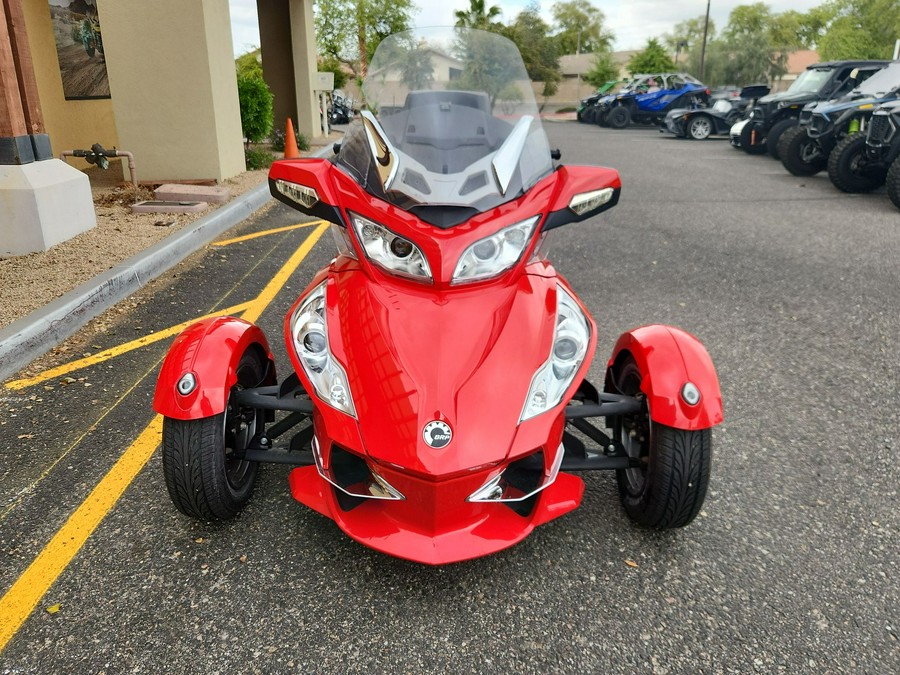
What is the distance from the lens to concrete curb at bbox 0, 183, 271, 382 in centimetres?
412

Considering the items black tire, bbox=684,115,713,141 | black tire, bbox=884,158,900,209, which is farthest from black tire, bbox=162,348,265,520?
black tire, bbox=684,115,713,141

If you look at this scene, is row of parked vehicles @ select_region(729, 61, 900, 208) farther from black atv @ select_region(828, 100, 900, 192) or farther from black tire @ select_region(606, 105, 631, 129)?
black tire @ select_region(606, 105, 631, 129)

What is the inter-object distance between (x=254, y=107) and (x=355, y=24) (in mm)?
42851

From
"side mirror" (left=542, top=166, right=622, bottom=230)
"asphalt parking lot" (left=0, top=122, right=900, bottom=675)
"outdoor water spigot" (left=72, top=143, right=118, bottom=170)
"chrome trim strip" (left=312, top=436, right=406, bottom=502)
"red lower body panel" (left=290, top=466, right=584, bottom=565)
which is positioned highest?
"side mirror" (left=542, top=166, right=622, bottom=230)

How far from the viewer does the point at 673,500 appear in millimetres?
2445

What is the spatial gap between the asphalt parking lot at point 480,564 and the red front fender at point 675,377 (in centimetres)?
55

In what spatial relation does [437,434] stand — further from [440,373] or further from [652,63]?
[652,63]

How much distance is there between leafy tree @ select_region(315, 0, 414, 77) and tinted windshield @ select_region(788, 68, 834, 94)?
132ft

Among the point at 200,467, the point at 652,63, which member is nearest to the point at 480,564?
the point at 200,467

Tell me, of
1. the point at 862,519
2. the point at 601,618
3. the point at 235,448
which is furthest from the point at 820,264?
the point at 235,448

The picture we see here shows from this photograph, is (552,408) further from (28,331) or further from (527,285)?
(28,331)

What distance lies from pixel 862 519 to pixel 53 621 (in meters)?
3.02

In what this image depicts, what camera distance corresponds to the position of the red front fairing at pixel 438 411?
6.87ft

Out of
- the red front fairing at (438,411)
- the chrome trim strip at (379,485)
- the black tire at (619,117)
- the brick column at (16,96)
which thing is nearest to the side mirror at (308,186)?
the red front fairing at (438,411)
